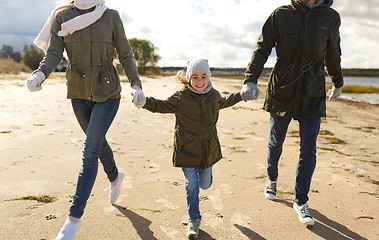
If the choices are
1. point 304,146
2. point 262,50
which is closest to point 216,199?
point 304,146

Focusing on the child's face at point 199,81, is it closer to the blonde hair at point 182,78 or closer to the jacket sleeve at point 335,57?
the blonde hair at point 182,78

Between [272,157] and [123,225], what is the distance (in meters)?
1.79

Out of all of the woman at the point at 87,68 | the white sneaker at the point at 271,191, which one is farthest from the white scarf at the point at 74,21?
the white sneaker at the point at 271,191

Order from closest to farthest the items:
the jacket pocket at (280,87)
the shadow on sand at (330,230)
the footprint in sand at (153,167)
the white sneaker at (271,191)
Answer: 1. the shadow on sand at (330,230)
2. the jacket pocket at (280,87)
3. the white sneaker at (271,191)
4. the footprint in sand at (153,167)

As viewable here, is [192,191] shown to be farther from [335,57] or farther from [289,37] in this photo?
[335,57]

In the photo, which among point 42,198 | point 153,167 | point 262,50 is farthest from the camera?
point 153,167

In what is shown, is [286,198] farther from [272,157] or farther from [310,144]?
[310,144]

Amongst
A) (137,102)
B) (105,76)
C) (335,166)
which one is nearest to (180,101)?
(137,102)

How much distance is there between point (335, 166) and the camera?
4.72 meters

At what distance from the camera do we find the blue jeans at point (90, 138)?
256 cm

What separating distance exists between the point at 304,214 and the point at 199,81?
1694 millimetres

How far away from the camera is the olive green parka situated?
2881mm

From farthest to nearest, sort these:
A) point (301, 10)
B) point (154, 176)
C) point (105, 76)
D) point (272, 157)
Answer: point (154, 176), point (272, 157), point (301, 10), point (105, 76)

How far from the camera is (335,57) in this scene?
307 centimetres
